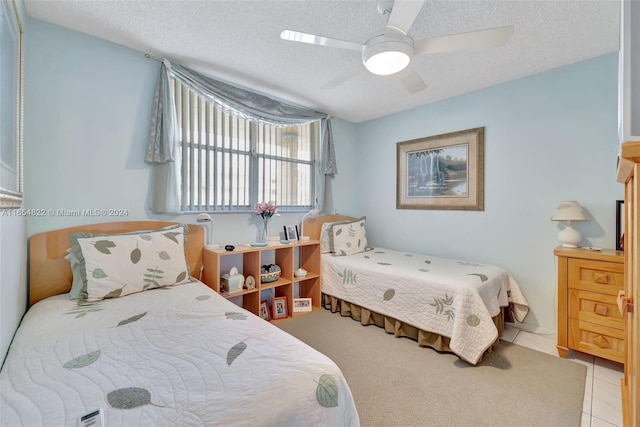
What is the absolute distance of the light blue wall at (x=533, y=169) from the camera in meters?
2.20

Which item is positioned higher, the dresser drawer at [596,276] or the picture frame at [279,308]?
the dresser drawer at [596,276]

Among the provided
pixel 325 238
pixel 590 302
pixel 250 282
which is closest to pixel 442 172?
pixel 325 238

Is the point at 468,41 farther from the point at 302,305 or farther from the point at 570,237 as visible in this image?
the point at 302,305

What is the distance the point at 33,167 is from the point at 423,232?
357 cm

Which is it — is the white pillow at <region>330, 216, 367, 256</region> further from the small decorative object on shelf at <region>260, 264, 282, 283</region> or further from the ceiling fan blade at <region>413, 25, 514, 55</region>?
the ceiling fan blade at <region>413, 25, 514, 55</region>

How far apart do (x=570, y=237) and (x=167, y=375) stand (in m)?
2.89

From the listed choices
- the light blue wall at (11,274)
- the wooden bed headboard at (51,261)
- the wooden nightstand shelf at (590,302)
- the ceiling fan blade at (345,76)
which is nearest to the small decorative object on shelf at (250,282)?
the wooden bed headboard at (51,261)

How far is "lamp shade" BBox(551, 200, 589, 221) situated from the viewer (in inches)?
83.4

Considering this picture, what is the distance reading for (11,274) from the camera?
1.27 metres

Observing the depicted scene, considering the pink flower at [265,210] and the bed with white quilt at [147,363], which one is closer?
the bed with white quilt at [147,363]

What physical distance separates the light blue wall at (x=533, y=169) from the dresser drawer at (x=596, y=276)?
0.45m

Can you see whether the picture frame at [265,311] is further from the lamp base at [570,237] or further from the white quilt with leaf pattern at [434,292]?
the lamp base at [570,237]

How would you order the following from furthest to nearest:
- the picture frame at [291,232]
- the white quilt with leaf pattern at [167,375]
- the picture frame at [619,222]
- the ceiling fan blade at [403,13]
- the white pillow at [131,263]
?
the picture frame at [291,232]
the picture frame at [619,222]
the white pillow at [131,263]
the ceiling fan blade at [403,13]
the white quilt with leaf pattern at [167,375]

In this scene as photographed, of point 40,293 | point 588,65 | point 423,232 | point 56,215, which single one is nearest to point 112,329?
point 40,293
